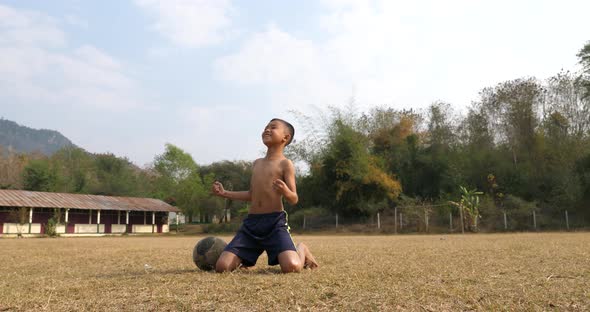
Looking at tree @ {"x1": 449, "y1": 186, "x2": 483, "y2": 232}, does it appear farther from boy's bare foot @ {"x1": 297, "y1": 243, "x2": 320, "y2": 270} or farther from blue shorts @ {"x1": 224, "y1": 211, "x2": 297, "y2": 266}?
blue shorts @ {"x1": 224, "y1": 211, "x2": 297, "y2": 266}

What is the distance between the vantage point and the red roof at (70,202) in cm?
2744

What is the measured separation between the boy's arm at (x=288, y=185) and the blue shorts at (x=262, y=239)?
0.31m

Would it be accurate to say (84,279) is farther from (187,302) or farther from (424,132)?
(424,132)

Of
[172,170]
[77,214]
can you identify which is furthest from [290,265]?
[172,170]

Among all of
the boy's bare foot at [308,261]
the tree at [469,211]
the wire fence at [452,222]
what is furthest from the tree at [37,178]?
the boy's bare foot at [308,261]

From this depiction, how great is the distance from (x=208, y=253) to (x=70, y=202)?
29151 millimetres

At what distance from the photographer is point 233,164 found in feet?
Answer: 193

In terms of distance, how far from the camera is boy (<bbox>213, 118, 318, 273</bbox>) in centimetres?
470

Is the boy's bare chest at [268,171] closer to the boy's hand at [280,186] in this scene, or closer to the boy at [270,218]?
the boy at [270,218]

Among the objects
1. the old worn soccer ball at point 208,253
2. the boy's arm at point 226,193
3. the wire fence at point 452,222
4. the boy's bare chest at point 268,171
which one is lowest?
the wire fence at point 452,222

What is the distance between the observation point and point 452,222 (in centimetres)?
2614

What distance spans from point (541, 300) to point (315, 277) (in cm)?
193

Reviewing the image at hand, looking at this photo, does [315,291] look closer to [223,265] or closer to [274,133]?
[223,265]

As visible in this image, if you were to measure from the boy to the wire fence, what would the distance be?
70.0 ft
